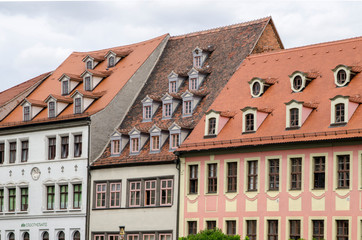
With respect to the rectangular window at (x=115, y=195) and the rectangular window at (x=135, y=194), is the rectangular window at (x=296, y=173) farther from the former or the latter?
the rectangular window at (x=115, y=195)

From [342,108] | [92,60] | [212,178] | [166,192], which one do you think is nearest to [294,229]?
[212,178]

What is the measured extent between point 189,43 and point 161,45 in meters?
2.65

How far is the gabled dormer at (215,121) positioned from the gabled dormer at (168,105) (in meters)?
5.76

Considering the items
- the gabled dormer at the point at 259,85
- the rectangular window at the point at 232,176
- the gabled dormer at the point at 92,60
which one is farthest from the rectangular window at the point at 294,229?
the gabled dormer at the point at 92,60

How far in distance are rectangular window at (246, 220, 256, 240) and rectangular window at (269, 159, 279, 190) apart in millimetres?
2484

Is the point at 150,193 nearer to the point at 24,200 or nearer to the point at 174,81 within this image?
the point at 174,81

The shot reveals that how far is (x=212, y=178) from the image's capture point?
219 ft

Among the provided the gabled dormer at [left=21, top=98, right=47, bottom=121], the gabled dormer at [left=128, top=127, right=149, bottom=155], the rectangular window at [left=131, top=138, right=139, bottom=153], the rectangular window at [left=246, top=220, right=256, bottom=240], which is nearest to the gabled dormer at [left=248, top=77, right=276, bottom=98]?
the rectangular window at [left=246, top=220, right=256, bottom=240]

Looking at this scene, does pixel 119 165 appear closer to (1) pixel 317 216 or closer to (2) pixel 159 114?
(2) pixel 159 114

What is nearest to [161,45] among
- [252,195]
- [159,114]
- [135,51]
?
[135,51]

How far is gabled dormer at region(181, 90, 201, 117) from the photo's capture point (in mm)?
71438

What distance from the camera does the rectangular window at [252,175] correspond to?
64.2 m

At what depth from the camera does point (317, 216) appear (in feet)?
198

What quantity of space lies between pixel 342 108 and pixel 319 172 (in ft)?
12.6
